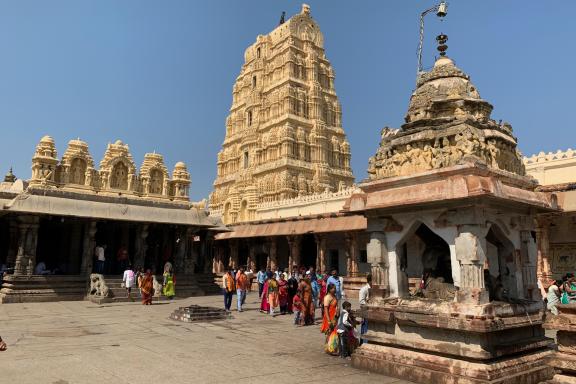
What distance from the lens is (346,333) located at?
23.7 feet

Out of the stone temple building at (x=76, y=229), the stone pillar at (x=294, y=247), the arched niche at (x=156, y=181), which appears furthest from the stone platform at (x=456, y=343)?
the arched niche at (x=156, y=181)

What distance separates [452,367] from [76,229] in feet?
61.0

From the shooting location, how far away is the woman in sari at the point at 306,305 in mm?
11195

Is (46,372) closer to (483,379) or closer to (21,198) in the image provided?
(483,379)

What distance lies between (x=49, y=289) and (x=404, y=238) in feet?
49.3

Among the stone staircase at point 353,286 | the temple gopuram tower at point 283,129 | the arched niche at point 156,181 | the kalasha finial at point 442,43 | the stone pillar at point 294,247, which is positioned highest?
the temple gopuram tower at point 283,129

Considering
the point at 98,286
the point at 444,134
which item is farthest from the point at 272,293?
the point at 444,134

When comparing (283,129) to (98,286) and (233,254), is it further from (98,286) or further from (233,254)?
(98,286)

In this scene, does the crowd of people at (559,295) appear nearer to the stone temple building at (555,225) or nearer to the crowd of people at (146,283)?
the stone temple building at (555,225)

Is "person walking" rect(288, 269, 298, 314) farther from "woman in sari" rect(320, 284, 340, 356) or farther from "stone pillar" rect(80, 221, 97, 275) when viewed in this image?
"stone pillar" rect(80, 221, 97, 275)

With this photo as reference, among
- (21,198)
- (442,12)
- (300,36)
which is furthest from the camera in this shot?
(300,36)

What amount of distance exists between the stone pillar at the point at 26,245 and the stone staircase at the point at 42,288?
37cm

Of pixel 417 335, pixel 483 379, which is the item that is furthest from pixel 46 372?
pixel 483 379

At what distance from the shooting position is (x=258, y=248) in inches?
1222
